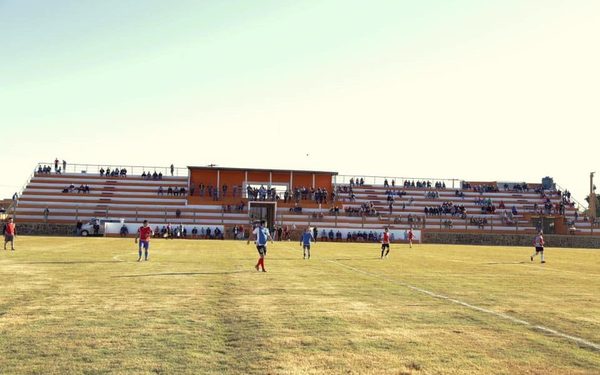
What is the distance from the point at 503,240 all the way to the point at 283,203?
89.4ft

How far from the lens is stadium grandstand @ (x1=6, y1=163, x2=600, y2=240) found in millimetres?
67062

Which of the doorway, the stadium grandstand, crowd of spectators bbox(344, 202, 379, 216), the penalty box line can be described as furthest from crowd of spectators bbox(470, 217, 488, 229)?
the penalty box line

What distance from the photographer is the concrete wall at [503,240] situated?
63750mm

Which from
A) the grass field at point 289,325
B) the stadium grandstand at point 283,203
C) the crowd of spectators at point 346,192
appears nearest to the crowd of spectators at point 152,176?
the stadium grandstand at point 283,203

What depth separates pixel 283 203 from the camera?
234ft

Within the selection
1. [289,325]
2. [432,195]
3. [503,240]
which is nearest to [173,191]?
[432,195]

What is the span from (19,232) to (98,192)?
14578 mm

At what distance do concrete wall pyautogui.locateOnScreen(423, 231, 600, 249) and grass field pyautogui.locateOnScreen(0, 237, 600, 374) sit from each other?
4513cm

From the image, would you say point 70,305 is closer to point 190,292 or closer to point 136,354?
point 190,292

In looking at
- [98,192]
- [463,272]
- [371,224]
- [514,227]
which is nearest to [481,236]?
[514,227]

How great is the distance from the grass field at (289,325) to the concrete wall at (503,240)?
45133 millimetres

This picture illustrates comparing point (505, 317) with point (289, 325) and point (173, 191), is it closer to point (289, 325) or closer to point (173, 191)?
point (289, 325)

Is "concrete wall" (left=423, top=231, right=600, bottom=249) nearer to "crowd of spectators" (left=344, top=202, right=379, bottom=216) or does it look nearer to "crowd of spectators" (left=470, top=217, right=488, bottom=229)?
"crowd of spectators" (left=470, top=217, right=488, bottom=229)

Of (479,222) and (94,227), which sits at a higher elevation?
(479,222)
